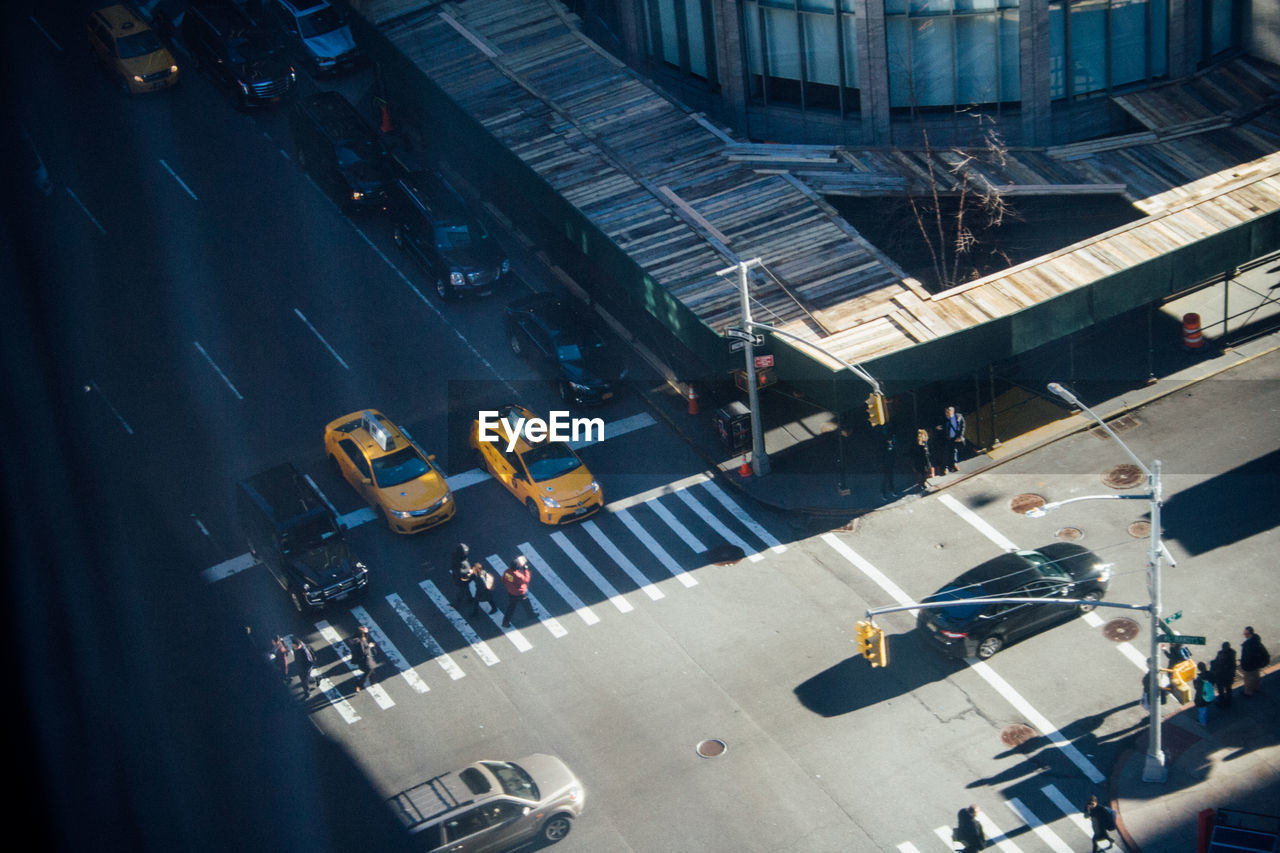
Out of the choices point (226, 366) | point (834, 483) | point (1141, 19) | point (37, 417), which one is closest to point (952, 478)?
point (834, 483)

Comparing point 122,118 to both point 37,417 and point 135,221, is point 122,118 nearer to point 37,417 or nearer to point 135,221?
point 135,221

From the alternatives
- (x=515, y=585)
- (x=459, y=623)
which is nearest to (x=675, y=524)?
(x=515, y=585)

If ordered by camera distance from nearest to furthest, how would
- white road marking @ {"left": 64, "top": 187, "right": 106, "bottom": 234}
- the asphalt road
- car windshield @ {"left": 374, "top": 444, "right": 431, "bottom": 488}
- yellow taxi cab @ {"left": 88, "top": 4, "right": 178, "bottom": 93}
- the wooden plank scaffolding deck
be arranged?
the asphalt road
the wooden plank scaffolding deck
car windshield @ {"left": 374, "top": 444, "right": 431, "bottom": 488}
white road marking @ {"left": 64, "top": 187, "right": 106, "bottom": 234}
yellow taxi cab @ {"left": 88, "top": 4, "right": 178, "bottom": 93}

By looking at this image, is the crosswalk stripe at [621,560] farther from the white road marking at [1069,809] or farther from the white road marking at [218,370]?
the white road marking at [218,370]

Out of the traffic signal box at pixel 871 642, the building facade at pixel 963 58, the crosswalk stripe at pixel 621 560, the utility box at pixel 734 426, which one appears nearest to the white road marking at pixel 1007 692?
the traffic signal box at pixel 871 642

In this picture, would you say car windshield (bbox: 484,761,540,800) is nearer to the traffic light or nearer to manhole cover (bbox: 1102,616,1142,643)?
the traffic light

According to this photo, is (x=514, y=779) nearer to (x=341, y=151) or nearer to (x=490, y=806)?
(x=490, y=806)

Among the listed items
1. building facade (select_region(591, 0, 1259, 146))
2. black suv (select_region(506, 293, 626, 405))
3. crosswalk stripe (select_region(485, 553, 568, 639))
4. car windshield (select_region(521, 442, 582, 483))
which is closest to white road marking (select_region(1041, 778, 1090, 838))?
crosswalk stripe (select_region(485, 553, 568, 639))
